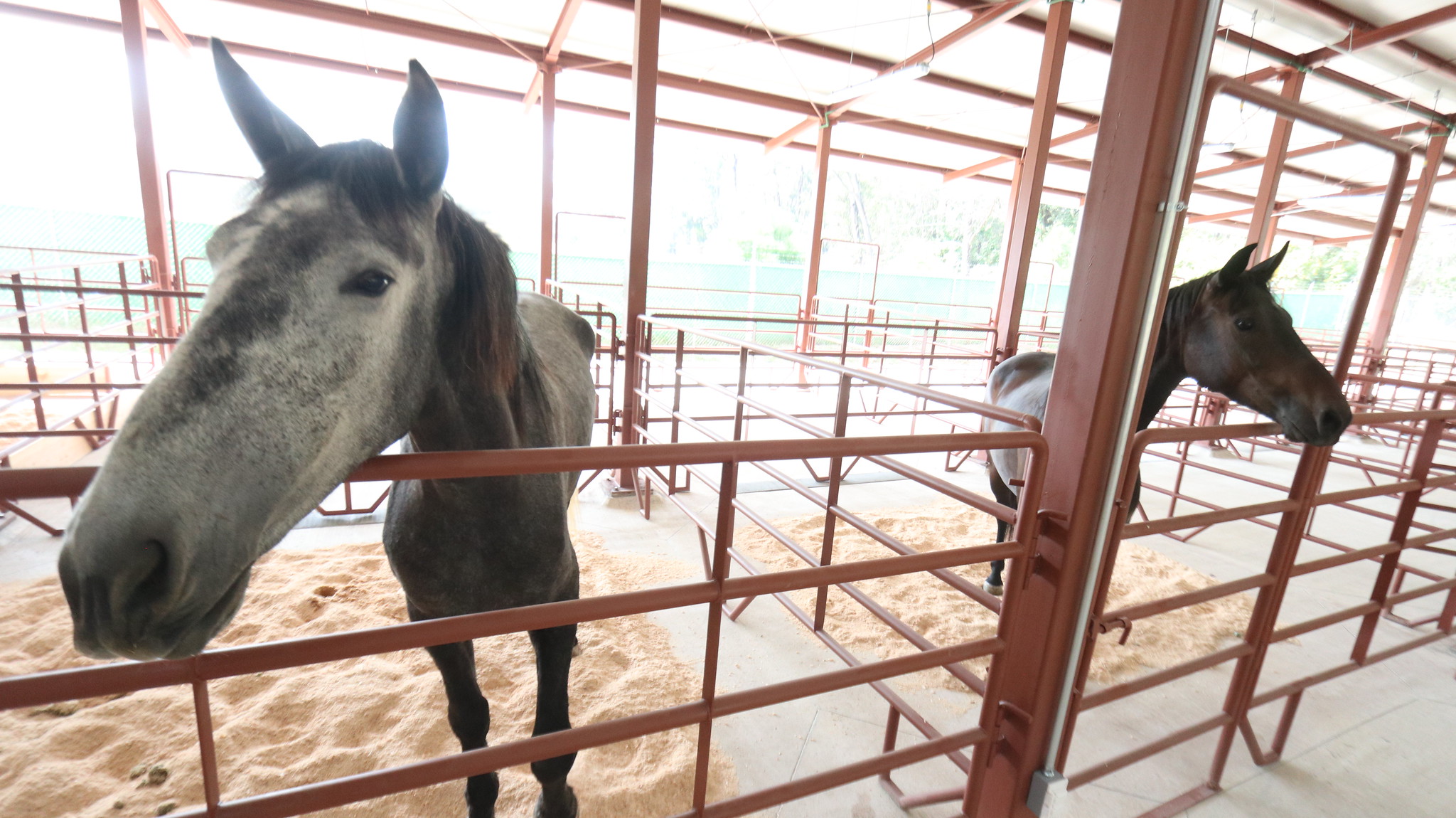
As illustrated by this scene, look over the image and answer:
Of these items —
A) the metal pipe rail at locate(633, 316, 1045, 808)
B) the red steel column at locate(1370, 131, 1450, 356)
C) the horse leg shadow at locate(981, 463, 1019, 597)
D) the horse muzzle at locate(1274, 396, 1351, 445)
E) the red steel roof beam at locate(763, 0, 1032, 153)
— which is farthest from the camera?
the red steel column at locate(1370, 131, 1450, 356)

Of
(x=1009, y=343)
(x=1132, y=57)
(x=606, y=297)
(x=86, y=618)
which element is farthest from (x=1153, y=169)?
(x=606, y=297)

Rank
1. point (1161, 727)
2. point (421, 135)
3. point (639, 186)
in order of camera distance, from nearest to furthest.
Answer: point (421, 135)
point (1161, 727)
point (639, 186)

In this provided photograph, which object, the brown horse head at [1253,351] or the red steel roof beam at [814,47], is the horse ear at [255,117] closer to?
the brown horse head at [1253,351]

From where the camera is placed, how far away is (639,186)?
3684mm

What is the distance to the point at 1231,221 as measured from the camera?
12.9m

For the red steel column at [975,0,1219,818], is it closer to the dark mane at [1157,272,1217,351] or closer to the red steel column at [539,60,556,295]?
the dark mane at [1157,272,1217,351]

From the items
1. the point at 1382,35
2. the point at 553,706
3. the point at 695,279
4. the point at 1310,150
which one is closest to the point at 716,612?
the point at 553,706

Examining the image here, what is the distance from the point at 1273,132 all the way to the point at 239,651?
853 cm

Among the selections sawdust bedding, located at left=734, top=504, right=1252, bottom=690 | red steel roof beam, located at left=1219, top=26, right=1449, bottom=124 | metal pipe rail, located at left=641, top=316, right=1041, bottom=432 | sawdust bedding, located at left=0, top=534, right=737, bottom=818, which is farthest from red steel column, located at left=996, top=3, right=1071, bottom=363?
sawdust bedding, located at left=0, top=534, right=737, bottom=818

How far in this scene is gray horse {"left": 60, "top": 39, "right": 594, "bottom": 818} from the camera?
574mm

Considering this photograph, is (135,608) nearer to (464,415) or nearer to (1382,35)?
(464,415)

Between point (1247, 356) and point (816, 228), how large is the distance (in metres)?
6.94

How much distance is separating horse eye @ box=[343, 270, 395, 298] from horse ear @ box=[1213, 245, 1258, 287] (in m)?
2.50

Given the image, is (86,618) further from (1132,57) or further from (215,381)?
(1132,57)
